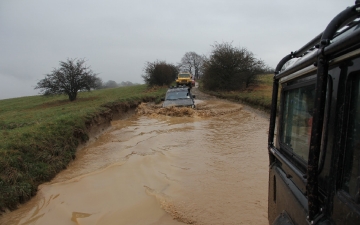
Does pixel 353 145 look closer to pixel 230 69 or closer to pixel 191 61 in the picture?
pixel 230 69

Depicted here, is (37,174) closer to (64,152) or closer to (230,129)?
(64,152)

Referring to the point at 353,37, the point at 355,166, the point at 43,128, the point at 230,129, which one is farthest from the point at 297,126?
the point at 230,129

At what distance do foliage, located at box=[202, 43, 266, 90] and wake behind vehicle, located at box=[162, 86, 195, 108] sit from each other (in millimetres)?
13355

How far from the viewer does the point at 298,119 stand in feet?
7.79

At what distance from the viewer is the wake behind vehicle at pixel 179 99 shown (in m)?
15.9

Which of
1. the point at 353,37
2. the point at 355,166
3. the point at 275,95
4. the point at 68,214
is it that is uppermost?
the point at 353,37

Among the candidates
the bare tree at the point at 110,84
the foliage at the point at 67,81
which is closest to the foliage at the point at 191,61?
the bare tree at the point at 110,84

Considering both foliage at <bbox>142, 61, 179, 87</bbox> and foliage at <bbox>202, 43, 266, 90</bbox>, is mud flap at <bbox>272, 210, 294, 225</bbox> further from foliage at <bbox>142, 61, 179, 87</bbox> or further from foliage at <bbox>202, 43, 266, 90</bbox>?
foliage at <bbox>142, 61, 179, 87</bbox>

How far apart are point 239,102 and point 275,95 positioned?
19.1 meters

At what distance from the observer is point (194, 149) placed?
853 cm

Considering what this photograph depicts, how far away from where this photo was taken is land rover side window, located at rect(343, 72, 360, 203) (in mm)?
1389

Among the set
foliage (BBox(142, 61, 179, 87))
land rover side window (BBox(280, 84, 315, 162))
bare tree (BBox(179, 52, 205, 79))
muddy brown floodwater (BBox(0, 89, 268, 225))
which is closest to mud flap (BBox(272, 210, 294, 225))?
land rover side window (BBox(280, 84, 315, 162))

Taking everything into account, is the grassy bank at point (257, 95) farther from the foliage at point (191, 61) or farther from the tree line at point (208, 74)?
the foliage at point (191, 61)

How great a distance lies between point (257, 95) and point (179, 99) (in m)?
8.18
